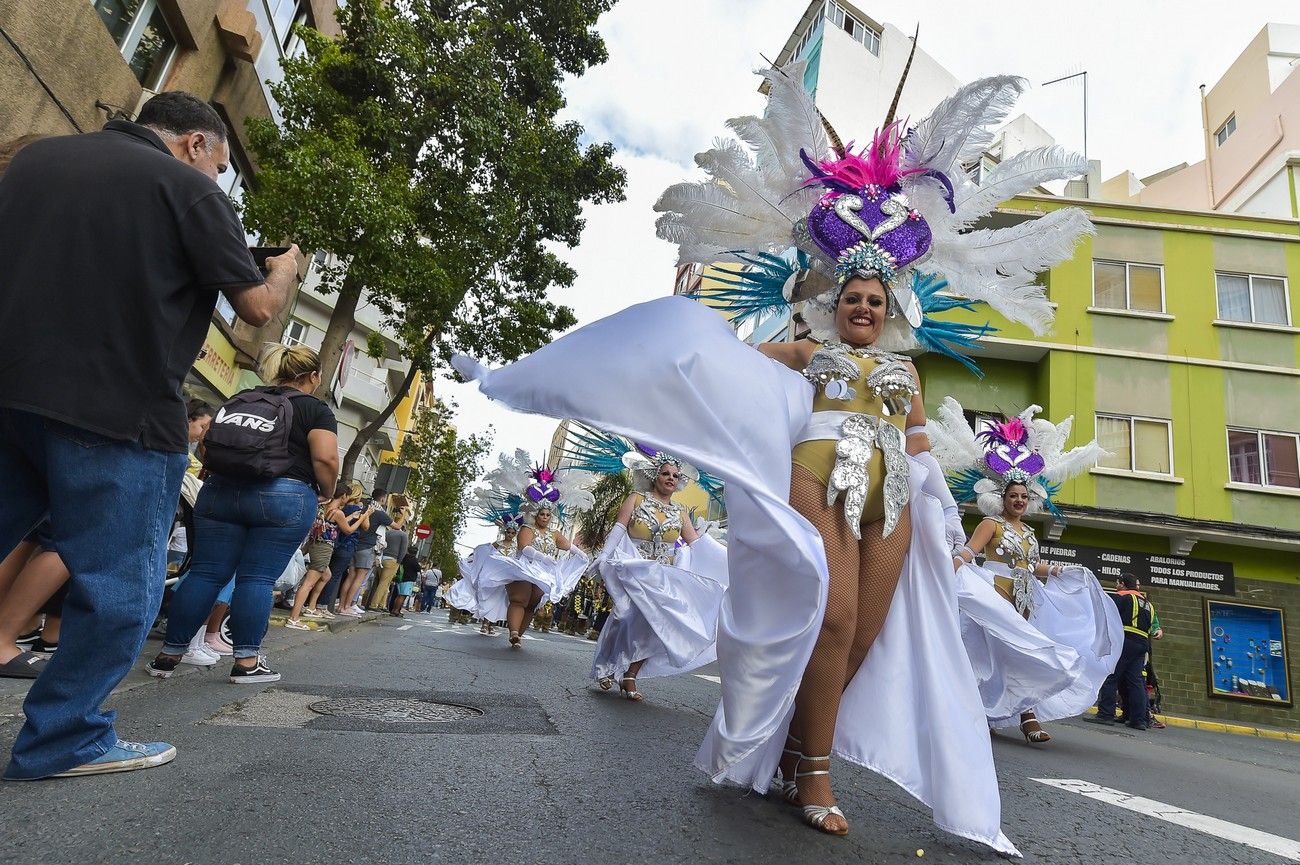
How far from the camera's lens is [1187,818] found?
11.2 ft

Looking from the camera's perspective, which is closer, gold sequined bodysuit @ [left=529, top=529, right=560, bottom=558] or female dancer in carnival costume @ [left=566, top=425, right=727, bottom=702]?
female dancer in carnival costume @ [left=566, top=425, right=727, bottom=702]

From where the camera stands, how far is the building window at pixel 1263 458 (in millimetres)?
18141

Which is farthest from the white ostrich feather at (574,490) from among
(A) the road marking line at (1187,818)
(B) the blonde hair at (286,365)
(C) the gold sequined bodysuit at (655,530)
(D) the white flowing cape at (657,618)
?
(A) the road marking line at (1187,818)

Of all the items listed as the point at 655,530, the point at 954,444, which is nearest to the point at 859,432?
the point at 655,530

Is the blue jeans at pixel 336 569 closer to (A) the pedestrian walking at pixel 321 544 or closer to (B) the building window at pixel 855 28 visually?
(A) the pedestrian walking at pixel 321 544

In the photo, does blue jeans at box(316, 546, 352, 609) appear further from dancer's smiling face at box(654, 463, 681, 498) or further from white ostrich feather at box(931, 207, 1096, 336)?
white ostrich feather at box(931, 207, 1096, 336)

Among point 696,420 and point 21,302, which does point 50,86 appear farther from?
point 696,420

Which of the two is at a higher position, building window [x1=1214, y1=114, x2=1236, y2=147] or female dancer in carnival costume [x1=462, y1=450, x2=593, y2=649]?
building window [x1=1214, y1=114, x2=1236, y2=147]

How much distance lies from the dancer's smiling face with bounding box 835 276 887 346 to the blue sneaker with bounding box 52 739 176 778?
8.91 ft

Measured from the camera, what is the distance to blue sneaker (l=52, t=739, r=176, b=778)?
89.1 inches

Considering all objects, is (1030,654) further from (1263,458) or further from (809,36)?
(809,36)

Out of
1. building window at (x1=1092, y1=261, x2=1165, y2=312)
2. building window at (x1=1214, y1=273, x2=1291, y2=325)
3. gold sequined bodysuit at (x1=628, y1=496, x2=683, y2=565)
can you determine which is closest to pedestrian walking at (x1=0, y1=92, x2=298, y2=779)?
gold sequined bodysuit at (x1=628, y1=496, x2=683, y2=565)

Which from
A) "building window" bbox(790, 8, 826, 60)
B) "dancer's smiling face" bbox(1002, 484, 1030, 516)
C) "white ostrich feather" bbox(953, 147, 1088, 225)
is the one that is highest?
"building window" bbox(790, 8, 826, 60)

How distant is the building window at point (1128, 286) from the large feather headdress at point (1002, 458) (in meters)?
14.7
